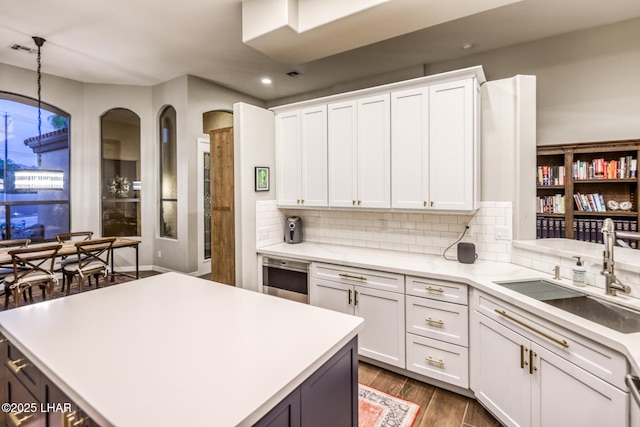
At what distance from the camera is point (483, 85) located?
2.72 m

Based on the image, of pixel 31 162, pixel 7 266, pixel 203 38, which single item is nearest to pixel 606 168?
pixel 203 38

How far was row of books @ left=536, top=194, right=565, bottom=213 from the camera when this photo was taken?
416 cm

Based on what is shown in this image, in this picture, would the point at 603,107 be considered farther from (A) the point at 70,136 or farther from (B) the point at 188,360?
(A) the point at 70,136

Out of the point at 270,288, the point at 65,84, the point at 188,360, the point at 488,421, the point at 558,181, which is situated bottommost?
the point at 488,421

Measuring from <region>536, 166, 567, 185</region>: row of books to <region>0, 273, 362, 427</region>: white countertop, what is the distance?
4.14 meters

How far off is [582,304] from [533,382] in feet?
1.70

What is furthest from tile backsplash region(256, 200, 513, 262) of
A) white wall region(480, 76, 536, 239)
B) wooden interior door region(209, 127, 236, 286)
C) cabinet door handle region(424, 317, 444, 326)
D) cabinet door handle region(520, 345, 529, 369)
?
cabinet door handle region(520, 345, 529, 369)

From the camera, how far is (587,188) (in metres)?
4.11

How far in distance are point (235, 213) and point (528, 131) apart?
286 cm

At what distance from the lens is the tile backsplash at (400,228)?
2.73m

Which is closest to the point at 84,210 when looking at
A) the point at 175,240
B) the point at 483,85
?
the point at 175,240

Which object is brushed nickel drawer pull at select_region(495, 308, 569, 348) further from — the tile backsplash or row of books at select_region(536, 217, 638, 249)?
row of books at select_region(536, 217, 638, 249)

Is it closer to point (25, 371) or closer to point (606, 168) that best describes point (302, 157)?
point (25, 371)

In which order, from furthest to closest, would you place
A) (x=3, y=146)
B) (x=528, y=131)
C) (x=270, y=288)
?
(x=3, y=146), (x=270, y=288), (x=528, y=131)
